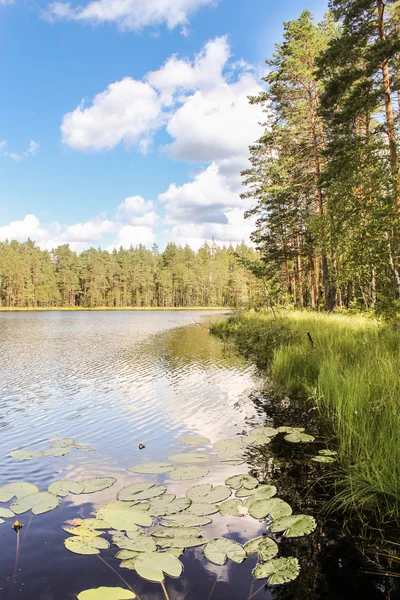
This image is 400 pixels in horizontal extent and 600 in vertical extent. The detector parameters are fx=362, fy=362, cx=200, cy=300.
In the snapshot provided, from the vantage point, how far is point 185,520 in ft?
10.6

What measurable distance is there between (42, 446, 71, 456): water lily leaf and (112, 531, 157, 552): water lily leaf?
2642mm

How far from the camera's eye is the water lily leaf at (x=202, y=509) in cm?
331

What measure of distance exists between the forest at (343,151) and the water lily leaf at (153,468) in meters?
6.01

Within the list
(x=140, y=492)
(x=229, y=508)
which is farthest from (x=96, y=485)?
(x=229, y=508)

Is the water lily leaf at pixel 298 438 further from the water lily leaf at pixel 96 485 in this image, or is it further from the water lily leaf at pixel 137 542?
the water lily leaf at pixel 137 542

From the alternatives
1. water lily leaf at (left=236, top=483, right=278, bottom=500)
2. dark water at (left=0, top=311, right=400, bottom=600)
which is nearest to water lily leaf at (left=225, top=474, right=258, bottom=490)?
water lily leaf at (left=236, top=483, right=278, bottom=500)

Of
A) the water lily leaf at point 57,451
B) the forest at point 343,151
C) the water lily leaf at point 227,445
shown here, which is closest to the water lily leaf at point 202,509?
the water lily leaf at point 227,445

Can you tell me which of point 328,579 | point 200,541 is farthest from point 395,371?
point 200,541

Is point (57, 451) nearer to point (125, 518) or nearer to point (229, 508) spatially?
point (125, 518)

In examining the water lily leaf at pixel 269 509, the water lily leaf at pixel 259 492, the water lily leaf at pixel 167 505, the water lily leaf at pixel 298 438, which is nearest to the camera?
the water lily leaf at pixel 269 509

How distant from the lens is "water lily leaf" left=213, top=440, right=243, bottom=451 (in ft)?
17.9

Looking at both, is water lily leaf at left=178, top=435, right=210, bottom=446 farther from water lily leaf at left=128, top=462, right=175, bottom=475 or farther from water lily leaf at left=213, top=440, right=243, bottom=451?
water lily leaf at left=128, top=462, right=175, bottom=475

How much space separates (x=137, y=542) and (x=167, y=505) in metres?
0.63

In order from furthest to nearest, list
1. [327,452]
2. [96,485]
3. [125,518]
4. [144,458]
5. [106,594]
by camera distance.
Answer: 1. [144,458]
2. [327,452]
3. [96,485]
4. [125,518]
5. [106,594]
